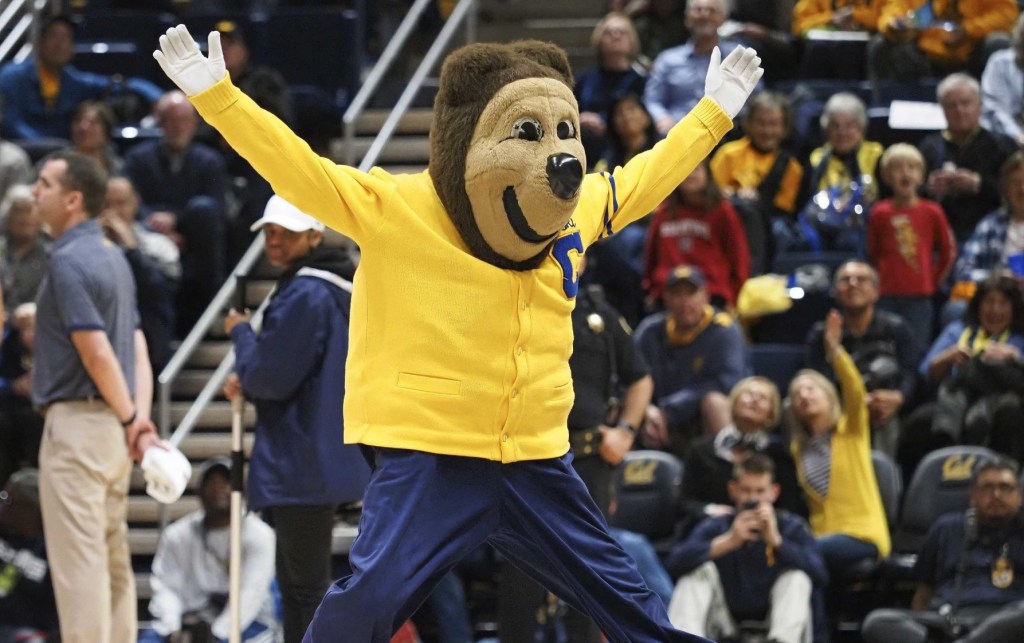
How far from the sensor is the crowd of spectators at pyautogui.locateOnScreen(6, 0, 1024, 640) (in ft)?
23.7

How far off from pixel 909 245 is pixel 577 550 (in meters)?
4.50

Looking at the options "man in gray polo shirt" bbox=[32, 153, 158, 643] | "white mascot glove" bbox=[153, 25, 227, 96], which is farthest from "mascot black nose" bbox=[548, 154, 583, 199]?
"man in gray polo shirt" bbox=[32, 153, 158, 643]

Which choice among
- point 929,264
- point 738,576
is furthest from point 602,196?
point 929,264

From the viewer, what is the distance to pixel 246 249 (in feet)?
29.8

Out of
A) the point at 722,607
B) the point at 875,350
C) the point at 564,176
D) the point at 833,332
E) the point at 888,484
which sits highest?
the point at 564,176

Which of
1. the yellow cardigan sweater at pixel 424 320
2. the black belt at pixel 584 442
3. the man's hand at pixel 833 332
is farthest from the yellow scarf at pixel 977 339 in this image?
the yellow cardigan sweater at pixel 424 320

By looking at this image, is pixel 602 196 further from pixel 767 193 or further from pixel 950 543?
pixel 767 193

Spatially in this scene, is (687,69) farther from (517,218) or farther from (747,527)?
(517,218)

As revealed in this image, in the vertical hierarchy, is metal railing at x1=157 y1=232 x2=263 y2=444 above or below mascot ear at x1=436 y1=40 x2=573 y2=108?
below

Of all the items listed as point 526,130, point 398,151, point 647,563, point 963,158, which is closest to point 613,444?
point 647,563

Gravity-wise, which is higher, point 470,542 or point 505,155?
point 505,155

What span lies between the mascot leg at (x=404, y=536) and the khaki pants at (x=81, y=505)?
1633mm

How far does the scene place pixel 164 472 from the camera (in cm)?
554

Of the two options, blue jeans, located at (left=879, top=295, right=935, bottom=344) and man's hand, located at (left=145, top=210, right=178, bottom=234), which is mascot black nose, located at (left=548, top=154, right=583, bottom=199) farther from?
man's hand, located at (left=145, top=210, right=178, bottom=234)
